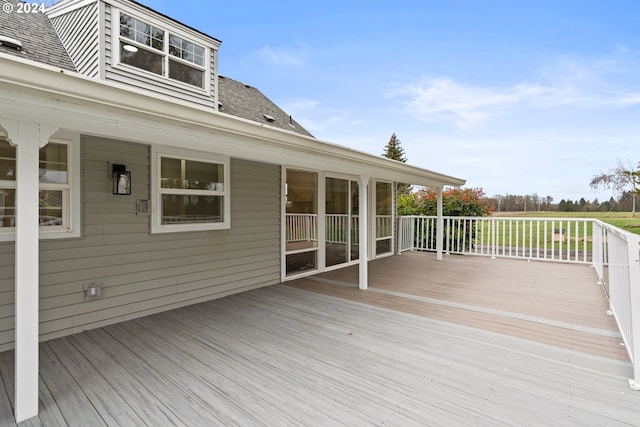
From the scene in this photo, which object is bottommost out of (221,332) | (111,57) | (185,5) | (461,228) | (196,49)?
(221,332)

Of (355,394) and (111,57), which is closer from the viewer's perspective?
(355,394)

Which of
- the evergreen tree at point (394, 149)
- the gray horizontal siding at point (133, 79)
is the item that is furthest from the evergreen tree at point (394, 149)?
the gray horizontal siding at point (133, 79)

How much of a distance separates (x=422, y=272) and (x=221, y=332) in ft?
14.5

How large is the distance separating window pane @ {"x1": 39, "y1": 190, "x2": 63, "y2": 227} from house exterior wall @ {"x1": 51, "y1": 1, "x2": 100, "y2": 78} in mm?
2265

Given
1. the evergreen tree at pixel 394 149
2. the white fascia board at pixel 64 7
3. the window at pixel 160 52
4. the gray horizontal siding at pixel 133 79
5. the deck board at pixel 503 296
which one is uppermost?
the evergreen tree at pixel 394 149

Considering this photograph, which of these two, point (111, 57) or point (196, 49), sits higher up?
point (196, 49)

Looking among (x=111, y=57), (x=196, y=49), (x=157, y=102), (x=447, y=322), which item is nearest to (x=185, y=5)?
(x=196, y=49)

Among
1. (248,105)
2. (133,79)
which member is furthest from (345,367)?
(248,105)

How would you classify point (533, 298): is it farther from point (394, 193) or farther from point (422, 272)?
point (394, 193)

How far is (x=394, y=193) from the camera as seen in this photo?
8.84 meters

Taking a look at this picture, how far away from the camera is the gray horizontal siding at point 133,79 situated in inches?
181

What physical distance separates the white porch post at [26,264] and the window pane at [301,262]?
4.01m

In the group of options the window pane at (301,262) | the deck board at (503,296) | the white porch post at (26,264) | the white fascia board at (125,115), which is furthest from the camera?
the window pane at (301,262)

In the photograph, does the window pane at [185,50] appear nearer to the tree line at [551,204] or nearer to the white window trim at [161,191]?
the white window trim at [161,191]
